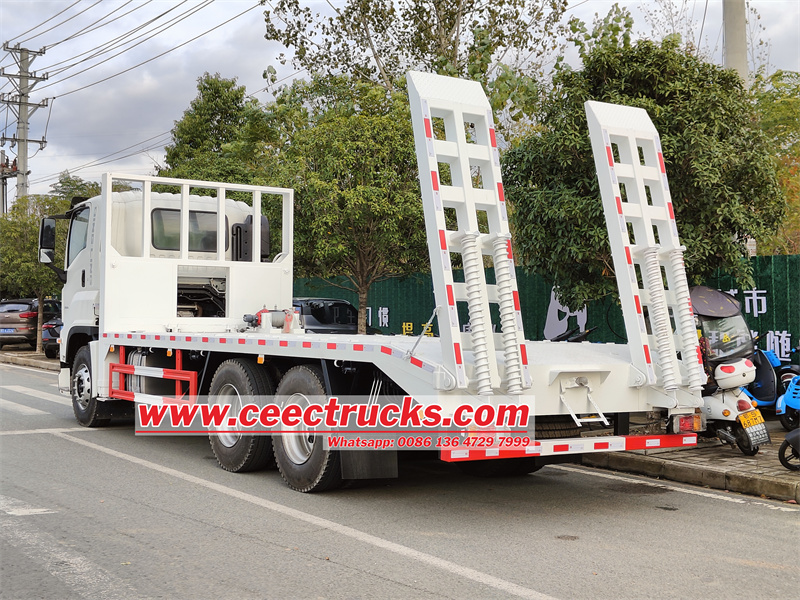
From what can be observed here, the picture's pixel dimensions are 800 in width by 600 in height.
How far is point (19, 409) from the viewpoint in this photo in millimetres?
12617

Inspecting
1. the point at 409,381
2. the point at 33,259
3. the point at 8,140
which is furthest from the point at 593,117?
the point at 8,140

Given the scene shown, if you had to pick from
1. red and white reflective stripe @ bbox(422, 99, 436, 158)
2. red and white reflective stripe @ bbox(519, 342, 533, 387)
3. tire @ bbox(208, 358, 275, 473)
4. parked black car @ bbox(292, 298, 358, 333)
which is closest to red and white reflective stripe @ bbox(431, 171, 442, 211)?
red and white reflective stripe @ bbox(422, 99, 436, 158)

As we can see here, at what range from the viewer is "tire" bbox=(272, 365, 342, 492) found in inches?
266

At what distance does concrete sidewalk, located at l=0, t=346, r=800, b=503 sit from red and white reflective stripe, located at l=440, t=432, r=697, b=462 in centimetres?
94

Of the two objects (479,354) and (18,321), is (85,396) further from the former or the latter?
(18,321)

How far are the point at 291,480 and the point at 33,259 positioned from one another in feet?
69.9

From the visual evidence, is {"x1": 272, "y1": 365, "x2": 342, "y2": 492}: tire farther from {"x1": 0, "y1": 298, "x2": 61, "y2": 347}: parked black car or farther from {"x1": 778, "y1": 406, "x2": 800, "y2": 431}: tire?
{"x1": 0, "y1": 298, "x2": 61, "y2": 347}: parked black car

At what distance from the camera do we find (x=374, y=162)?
13.8m

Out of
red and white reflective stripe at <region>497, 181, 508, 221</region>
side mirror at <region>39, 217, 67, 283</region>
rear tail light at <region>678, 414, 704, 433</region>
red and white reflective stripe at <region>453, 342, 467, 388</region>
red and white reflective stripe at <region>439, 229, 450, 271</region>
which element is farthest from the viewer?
side mirror at <region>39, 217, 67, 283</region>

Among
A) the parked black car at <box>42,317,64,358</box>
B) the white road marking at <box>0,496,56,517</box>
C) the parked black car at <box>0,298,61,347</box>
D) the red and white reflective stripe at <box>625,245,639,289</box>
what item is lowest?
the white road marking at <box>0,496,56,517</box>

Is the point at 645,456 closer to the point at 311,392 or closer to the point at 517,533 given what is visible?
the point at 517,533

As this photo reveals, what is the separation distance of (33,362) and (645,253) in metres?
19.4

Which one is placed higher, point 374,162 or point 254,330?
point 374,162

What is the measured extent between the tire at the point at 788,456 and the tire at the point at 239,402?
4.53m
